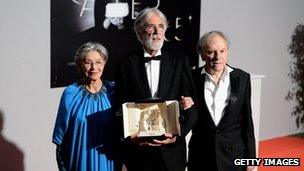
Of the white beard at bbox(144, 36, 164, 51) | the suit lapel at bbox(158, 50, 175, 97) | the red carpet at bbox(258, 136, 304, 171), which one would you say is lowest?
the red carpet at bbox(258, 136, 304, 171)

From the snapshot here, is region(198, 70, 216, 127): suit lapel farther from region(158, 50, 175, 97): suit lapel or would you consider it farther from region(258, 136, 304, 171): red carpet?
region(258, 136, 304, 171): red carpet

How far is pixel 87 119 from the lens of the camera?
74.1 inches

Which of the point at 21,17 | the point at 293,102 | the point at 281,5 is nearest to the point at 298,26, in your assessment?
the point at 281,5

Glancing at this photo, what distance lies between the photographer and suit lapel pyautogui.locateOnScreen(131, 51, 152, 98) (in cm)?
187

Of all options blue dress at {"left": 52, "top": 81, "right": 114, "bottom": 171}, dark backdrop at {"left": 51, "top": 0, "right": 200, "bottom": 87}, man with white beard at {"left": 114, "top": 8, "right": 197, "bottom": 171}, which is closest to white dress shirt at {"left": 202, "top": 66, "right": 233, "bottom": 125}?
man with white beard at {"left": 114, "top": 8, "right": 197, "bottom": 171}

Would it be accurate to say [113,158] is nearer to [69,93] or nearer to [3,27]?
[69,93]

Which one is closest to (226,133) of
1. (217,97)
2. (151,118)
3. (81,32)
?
(217,97)

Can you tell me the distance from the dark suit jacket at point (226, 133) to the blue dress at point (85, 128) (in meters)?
0.46

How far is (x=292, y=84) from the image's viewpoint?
17.9 feet

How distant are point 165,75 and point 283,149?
3038 mm

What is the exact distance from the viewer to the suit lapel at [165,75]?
187cm

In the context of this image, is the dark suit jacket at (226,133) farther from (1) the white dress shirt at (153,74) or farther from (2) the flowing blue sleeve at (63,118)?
(2) the flowing blue sleeve at (63,118)

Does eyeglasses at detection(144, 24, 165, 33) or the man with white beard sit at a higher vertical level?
eyeglasses at detection(144, 24, 165, 33)

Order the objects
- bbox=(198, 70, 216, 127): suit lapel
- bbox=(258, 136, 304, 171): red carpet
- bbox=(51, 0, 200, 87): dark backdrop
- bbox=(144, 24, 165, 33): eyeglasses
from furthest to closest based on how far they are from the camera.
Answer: bbox=(258, 136, 304, 171): red carpet < bbox=(51, 0, 200, 87): dark backdrop < bbox=(198, 70, 216, 127): suit lapel < bbox=(144, 24, 165, 33): eyeglasses
